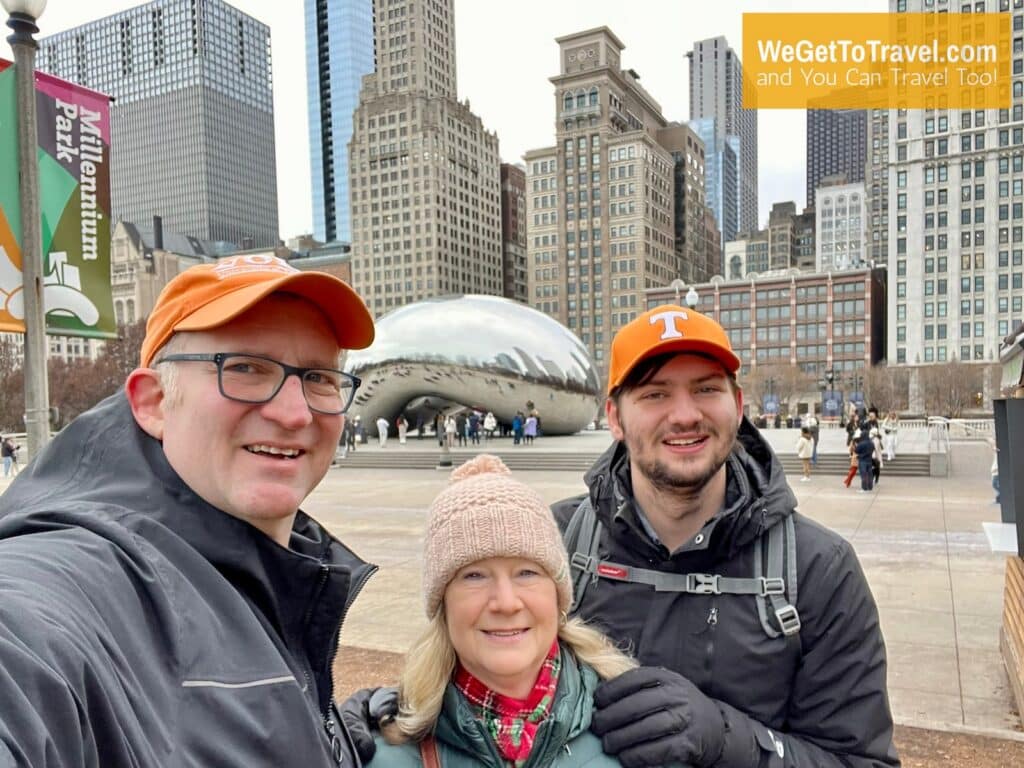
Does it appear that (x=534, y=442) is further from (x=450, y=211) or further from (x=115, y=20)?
(x=115, y=20)

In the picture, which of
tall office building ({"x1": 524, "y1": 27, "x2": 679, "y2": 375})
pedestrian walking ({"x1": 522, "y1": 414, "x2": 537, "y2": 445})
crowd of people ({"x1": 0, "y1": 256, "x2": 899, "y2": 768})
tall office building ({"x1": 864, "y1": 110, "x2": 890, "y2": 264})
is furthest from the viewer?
tall office building ({"x1": 864, "y1": 110, "x2": 890, "y2": 264})

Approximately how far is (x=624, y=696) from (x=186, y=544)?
114 centimetres

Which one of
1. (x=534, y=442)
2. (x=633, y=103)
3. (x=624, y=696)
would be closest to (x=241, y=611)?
(x=624, y=696)

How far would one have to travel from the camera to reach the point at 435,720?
1.71 meters

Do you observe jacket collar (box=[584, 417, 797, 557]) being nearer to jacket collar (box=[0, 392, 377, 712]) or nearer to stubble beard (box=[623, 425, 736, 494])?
stubble beard (box=[623, 425, 736, 494])

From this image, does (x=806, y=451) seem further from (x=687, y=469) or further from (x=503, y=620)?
(x=503, y=620)

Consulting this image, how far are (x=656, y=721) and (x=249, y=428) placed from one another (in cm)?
118

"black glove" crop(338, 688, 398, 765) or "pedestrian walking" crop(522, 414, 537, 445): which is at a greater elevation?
"black glove" crop(338, 688, 398, 765)

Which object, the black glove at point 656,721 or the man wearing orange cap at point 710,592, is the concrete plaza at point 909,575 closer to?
the man wearing orange cap at point 710,592

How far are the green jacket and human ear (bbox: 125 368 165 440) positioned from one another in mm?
944

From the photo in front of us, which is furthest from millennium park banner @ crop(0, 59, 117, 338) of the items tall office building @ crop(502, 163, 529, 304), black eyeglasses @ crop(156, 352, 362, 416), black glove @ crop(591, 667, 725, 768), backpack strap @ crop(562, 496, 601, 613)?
tall office building @ crop(502, 163, 529, 304)

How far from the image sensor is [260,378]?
1.56m

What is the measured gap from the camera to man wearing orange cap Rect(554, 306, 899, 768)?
178 cm

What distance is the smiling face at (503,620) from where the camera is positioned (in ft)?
5.64
